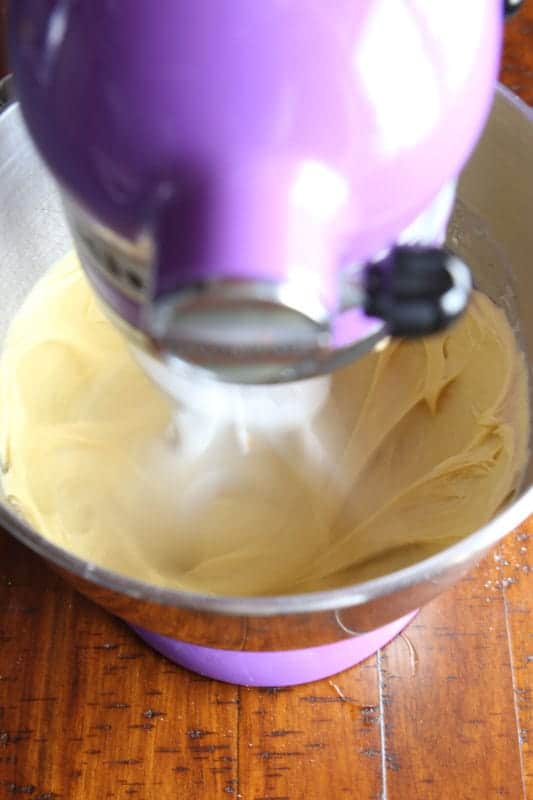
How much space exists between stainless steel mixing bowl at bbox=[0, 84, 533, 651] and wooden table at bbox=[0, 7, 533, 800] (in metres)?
0.13

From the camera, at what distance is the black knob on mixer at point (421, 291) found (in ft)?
1.03

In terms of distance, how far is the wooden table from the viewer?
1.86 feet

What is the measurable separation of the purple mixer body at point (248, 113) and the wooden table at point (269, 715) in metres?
0.38

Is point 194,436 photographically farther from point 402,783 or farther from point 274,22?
point 274,22

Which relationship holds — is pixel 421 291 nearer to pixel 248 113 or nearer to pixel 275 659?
pixel 248 113

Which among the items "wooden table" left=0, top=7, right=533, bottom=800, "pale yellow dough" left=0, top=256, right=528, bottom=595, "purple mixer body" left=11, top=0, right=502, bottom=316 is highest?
"purple mixer body" left=11, top=0, right=502, bottom=316

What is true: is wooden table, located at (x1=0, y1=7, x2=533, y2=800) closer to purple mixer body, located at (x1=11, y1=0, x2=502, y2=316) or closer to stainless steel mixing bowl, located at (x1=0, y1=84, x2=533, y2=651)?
stainless steel mixing bowl, located at (x1=0, y1=84, x2=533, y2=651)

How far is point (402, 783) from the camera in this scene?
0.57 metres

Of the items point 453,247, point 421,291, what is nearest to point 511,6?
point 421,291

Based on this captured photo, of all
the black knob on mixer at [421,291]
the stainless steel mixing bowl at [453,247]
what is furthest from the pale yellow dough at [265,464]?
the black knob on mixer at [421,291]

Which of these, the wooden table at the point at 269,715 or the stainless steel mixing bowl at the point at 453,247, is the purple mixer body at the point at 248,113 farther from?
the wooden table at the point at 269,715

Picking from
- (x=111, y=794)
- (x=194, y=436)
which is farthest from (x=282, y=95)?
(x=111, y=794)

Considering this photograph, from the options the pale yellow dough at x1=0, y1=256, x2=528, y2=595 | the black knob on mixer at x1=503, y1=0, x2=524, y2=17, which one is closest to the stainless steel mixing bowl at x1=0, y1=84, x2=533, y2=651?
the pale yellow dough at x1=0, y1=256, x2=528, y2=595

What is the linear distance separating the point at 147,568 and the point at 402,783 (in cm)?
21
